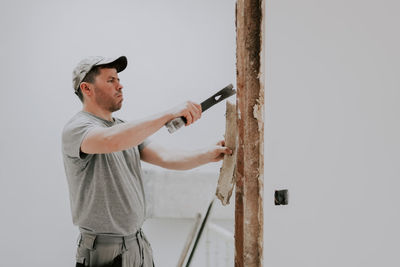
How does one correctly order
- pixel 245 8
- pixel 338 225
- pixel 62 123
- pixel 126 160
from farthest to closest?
pixel 62 123
pixel 126 160
pixel 338 225
pixel 245 8

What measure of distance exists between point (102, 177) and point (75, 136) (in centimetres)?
20

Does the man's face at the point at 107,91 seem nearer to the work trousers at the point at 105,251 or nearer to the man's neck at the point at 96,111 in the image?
the man's neck at the point at 96,111

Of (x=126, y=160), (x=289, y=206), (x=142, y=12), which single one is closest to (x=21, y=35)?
(x=142, y=12)

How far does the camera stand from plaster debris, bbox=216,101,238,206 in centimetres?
82

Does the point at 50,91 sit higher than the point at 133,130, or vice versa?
the point at 50,91

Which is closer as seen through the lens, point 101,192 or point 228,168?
point 228,168

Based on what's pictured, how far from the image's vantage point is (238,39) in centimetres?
68

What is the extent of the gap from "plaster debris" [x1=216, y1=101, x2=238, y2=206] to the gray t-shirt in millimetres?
584

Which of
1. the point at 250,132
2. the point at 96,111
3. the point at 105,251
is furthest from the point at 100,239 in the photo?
the point at 250,132

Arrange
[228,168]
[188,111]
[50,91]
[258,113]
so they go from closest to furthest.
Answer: [258,113]
[228,168]
[188,111]
[50,91]

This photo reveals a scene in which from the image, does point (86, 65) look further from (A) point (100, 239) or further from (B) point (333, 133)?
(B) point (333, 133)

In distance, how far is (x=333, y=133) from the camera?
0.76 m

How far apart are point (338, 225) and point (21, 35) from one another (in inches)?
80.5

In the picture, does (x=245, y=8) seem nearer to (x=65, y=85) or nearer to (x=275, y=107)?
(x=275, y=107)
